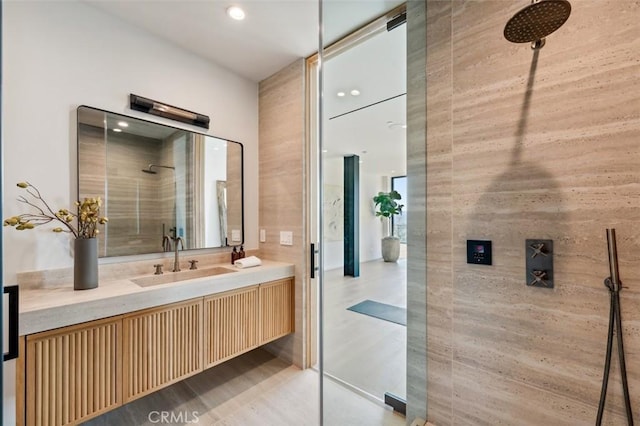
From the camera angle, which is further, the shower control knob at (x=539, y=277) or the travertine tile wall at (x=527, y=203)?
the shower control knob at (x=539, y=277)

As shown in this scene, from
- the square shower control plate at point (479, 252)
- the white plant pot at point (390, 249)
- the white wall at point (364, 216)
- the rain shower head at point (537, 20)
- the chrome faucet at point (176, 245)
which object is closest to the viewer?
the rain shower head at point (537, 20)

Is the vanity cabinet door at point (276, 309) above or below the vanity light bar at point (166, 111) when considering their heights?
below

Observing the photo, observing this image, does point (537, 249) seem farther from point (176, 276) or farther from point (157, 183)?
point (157, 183)

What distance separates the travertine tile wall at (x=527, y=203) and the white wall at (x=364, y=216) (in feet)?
1.59

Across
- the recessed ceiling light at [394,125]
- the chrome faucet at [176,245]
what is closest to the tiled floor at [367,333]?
the recessed ceiling light at [394,125]

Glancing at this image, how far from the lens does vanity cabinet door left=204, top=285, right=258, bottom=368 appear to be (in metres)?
1.99

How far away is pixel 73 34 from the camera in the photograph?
181 centimetres

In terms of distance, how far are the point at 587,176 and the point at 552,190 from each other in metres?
0.12

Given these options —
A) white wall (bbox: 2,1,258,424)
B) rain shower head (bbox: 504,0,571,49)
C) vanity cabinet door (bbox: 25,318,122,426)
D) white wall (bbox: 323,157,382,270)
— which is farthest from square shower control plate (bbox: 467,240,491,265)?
white wall (bbox: 2,1,258,424)

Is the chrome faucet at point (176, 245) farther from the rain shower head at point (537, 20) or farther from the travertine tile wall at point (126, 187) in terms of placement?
the rain shower head at point (537, 20)

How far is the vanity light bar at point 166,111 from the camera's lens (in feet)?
6.66

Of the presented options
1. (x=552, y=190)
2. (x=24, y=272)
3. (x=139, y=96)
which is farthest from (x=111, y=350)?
(x=552, y=190)
